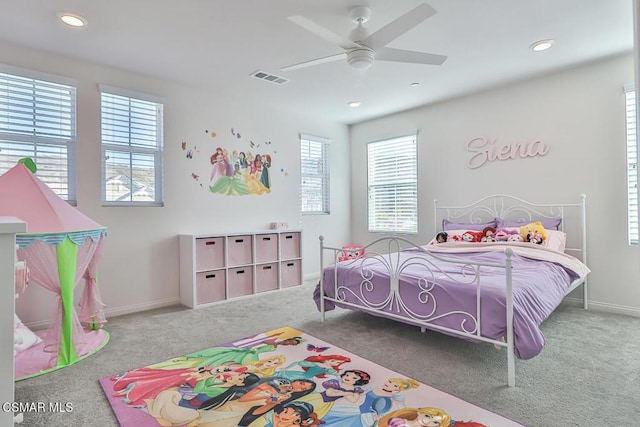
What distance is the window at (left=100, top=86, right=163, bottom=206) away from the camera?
3584 mm

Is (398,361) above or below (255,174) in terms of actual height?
below

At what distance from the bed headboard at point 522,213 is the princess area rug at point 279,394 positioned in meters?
2.75

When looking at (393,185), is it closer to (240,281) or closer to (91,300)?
(240,281)

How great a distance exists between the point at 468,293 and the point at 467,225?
212cm

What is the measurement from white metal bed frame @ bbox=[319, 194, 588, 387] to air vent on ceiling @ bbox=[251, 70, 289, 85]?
1.94 m

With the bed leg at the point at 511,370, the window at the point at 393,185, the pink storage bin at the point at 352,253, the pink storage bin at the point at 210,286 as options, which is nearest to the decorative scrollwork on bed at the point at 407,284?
the pink storage bin at the point at 352,253

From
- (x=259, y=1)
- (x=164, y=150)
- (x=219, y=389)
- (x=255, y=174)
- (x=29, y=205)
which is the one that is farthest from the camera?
(x=255, y=174)

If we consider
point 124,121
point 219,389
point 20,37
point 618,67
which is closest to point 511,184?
point 618,67

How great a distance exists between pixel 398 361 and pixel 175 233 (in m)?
2.89

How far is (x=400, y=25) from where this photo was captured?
7.04 feet

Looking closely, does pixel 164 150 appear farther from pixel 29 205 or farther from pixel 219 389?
pixel 219 389

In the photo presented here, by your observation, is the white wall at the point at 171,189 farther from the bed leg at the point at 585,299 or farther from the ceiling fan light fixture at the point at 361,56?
the bed leg at the point at 585,299

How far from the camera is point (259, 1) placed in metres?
2.44

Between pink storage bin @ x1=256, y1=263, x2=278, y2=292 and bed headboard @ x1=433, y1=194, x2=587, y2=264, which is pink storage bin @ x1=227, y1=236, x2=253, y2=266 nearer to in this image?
pink storage bin @ x1=256, y1=263, x2=278, y2=292
